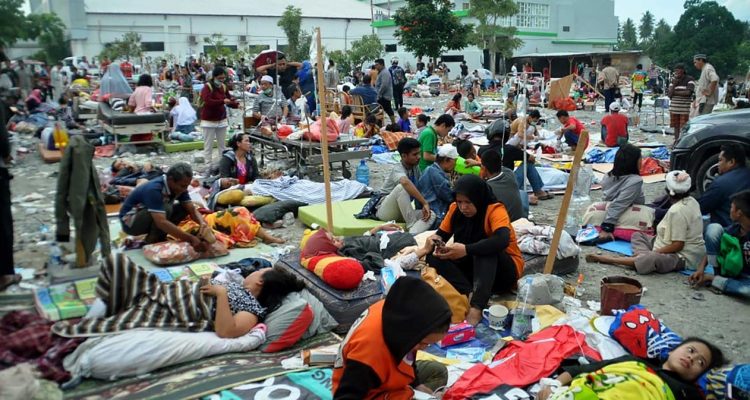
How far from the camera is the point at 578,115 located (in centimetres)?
1953

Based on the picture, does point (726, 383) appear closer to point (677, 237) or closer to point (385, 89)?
point (677, 237)

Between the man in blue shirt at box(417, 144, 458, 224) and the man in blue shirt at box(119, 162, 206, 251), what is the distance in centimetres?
244

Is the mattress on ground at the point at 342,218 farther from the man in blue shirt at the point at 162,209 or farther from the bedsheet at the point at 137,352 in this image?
the bedsheet at the point at 137,352

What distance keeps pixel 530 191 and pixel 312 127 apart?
3.66 m

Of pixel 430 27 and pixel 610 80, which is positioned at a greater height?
pixel 430 27

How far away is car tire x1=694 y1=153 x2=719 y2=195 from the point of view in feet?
25.6

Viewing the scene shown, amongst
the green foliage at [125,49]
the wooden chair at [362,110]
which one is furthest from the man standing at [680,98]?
the green foliage at [125,49]

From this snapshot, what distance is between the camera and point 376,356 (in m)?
2.54

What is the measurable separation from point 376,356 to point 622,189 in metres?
5.05

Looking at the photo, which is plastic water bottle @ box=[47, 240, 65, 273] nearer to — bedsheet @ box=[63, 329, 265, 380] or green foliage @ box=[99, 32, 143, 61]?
bedsheet @ box=[63, 329, 265, 380]

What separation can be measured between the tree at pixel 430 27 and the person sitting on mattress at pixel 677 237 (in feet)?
88.8

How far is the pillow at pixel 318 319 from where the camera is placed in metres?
4.35

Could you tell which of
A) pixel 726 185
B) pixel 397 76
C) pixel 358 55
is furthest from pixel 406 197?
pixel 358 55

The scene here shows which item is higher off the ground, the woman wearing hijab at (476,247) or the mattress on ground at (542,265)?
the woman wearing hijab at (476,247)
